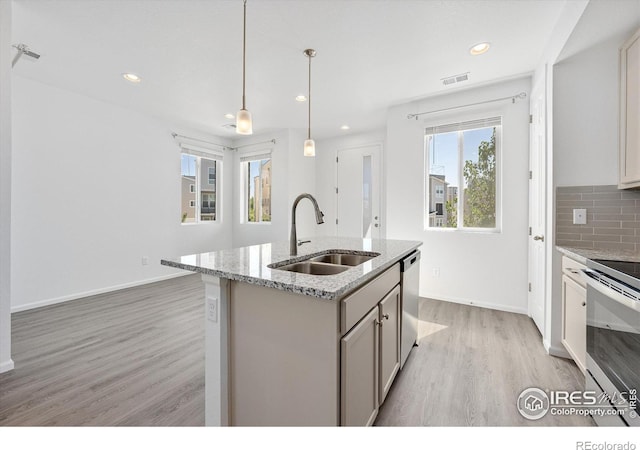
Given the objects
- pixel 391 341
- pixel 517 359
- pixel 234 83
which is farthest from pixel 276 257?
pixel 234 83

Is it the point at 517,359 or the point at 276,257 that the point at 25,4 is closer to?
the point at 276,257

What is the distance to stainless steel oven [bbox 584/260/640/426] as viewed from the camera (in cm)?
121

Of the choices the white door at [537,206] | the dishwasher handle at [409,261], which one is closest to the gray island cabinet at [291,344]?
the dishwasher handle at [409,261]

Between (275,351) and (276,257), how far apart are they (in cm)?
61

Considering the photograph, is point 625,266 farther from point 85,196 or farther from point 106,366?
point 85,196

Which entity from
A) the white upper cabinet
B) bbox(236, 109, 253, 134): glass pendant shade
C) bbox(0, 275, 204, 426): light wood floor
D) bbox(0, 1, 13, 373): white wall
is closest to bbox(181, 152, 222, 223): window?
bbox(0, 275, 204, 426): light wood floor

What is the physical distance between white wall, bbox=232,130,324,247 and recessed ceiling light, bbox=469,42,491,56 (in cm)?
324

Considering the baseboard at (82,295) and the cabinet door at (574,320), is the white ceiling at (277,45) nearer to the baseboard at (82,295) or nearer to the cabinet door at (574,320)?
the cabinet door at (574,320)

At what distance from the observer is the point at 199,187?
5.51 m

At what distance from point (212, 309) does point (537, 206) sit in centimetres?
316

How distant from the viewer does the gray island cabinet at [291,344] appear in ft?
3.78

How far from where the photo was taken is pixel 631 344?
124 cm

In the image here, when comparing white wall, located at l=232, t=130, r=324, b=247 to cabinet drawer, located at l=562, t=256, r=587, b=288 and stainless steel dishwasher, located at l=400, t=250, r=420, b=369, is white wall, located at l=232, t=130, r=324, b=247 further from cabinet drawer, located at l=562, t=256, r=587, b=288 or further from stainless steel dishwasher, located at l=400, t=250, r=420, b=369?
cabinet drawer, located at l=562, t=256, r=587, b=288

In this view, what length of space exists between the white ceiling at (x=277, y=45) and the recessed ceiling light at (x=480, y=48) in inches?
2.3
